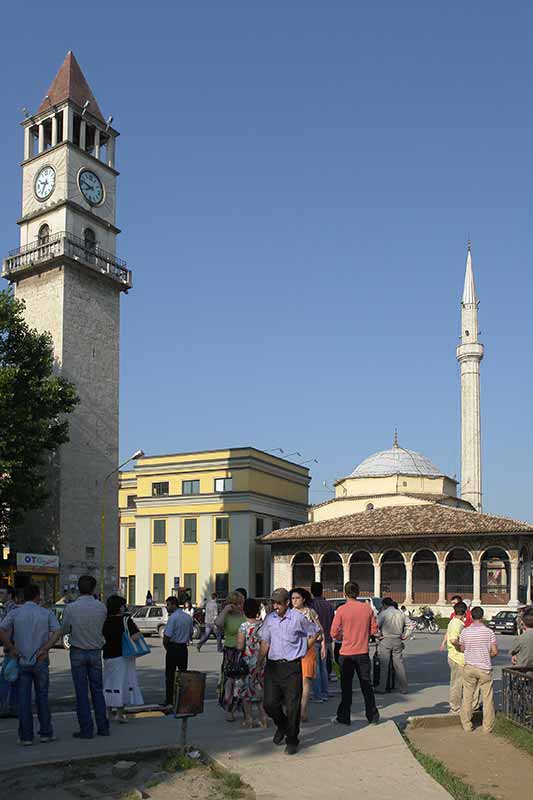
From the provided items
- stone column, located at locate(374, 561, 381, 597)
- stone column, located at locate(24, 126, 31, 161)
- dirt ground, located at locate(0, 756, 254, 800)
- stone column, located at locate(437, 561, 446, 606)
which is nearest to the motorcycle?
stone column, located at locate(437, 561, 446, 606)

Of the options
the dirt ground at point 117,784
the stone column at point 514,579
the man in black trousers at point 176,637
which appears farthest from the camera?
the stone column at point 514,579

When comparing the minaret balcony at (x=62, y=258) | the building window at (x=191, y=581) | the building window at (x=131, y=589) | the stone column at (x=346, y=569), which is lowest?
the building window at (x=131, y=589)

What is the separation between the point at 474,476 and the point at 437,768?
57.4 metres

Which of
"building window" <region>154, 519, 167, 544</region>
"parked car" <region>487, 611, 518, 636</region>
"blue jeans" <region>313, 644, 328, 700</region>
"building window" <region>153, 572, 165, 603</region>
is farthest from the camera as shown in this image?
"building window" <region>154, 519, 167, 544</region>

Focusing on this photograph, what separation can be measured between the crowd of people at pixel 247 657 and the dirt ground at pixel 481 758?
38 centimetres

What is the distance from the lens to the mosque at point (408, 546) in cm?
4622

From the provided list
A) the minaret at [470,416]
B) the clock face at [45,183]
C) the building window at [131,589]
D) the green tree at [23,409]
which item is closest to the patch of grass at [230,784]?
A: the green tree at [23,409]

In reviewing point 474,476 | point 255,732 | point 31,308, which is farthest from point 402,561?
point 255,732

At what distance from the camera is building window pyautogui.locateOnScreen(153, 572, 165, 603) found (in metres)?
55.4

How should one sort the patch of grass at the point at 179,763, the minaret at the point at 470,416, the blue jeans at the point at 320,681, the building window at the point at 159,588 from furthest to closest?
the minaret at the point at 470,416 < the building window at the point at 159,588 < the blue jeans at the point at 320,681 < the patch of grass at the point at 179,763

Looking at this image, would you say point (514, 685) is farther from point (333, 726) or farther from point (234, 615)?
point (234, 615)

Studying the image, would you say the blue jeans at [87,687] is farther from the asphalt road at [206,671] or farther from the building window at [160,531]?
the building window at [160,531]

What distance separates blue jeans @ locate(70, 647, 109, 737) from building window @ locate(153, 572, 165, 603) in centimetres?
4713

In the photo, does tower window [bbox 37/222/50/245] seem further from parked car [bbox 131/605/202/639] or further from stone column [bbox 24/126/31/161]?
parked car [bbox 131/605/202/639]
